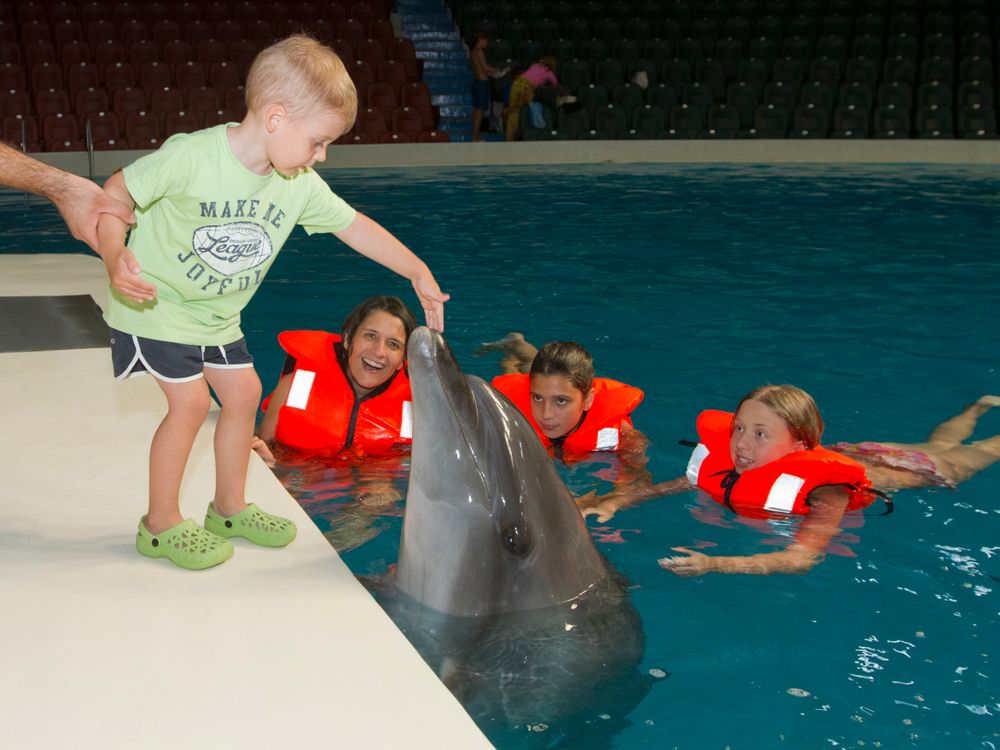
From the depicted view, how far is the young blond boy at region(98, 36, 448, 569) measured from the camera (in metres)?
2.50

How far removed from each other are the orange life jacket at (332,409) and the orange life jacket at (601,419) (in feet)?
1.58

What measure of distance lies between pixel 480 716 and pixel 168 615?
0.77 meters

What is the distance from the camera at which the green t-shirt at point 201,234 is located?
2600 mm

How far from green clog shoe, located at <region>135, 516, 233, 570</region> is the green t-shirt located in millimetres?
493

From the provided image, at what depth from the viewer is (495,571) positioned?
2.65m

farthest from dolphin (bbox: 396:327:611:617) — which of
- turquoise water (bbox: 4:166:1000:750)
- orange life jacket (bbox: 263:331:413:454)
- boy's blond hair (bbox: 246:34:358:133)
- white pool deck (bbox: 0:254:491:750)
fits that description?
orange life jacket (bbox: 263:331:413:454)

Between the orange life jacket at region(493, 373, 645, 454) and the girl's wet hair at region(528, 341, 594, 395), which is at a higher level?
the girl's wet hair at region(528, 341, 594, 395)

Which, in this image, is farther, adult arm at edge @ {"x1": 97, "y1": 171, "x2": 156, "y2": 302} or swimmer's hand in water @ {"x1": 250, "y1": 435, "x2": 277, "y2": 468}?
swimmer's hand in water @ {"x1": 250, "y1": 435, "x2": 277, "y2": 468}

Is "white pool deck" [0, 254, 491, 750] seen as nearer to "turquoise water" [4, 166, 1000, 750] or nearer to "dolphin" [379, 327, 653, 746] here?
"dolphin" [379, 327, 653, 746]

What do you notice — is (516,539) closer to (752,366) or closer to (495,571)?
(495,571)

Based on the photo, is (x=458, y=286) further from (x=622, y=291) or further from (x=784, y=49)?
(x=784, y=49)

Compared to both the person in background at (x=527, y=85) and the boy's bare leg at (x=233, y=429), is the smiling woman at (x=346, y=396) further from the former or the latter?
the person in background at (x=527, y=85)

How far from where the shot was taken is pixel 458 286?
8773 mm

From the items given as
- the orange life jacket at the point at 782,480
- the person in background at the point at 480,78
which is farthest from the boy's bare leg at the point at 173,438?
the person in background at the point at 480,78
